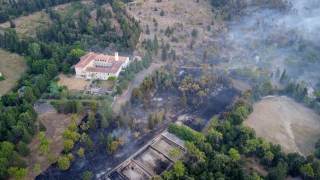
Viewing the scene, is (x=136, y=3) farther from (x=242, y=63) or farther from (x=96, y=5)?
(x=242, y=63)

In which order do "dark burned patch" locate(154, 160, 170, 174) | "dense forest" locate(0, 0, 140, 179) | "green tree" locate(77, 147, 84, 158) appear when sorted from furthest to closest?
"dense forest" locate(0, 0, 140, 179) < "green tree" locate(77, 147, 84, 158) < "dark burned patch" locate(154, 160, 170, 174)

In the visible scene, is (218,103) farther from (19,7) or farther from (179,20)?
(19,7)

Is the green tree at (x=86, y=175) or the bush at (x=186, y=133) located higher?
the bush at (x=186, y=133)

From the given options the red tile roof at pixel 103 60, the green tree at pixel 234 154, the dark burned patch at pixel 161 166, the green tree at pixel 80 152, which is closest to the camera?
the green tree at pixel 234 154

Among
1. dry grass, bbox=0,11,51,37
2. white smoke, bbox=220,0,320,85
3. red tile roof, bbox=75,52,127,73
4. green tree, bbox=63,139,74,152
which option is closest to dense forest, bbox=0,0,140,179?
dry grass, bbox=0,11,51,37

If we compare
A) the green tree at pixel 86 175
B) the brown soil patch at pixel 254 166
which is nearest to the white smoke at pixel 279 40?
the brown soil patch at pixel 254 166

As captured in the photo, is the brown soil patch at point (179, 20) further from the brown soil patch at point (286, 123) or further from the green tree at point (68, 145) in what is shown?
the green tree at point (68, 145)

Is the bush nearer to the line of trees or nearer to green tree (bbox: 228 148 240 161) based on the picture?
green tree (bbox: 228 148 240 161)
